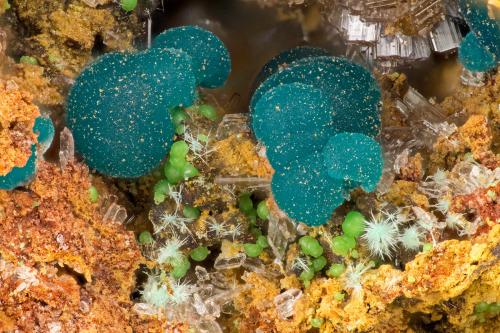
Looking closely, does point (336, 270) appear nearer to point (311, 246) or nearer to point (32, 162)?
point (311, 246)

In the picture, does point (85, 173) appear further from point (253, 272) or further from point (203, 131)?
point (253, 272)

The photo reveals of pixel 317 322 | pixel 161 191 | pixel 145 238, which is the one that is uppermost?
pixel 161 191

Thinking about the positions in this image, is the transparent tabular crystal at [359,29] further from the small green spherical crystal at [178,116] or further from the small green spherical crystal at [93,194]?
the small green spherical crystal at [93,194]

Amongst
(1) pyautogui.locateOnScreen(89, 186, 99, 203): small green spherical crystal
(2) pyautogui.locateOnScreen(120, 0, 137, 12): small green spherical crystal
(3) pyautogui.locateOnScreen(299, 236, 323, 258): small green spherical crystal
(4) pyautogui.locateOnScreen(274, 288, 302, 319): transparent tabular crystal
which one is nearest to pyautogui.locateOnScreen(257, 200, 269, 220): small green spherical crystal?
(3) pyautogui.locateOnScreen(299, 236, 323, 258): small green spherical crystal

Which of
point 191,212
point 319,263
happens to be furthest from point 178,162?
point 319,263

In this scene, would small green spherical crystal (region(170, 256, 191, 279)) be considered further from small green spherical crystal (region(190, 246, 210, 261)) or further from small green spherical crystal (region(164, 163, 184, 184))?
small green spherical crystal (region(164, 163, 184, 184))

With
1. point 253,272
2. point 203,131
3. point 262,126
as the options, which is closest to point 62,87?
point 203,131

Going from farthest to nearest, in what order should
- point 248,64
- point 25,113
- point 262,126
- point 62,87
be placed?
point 248,64 → point 62,87 → point 262,126 → point 25,113
